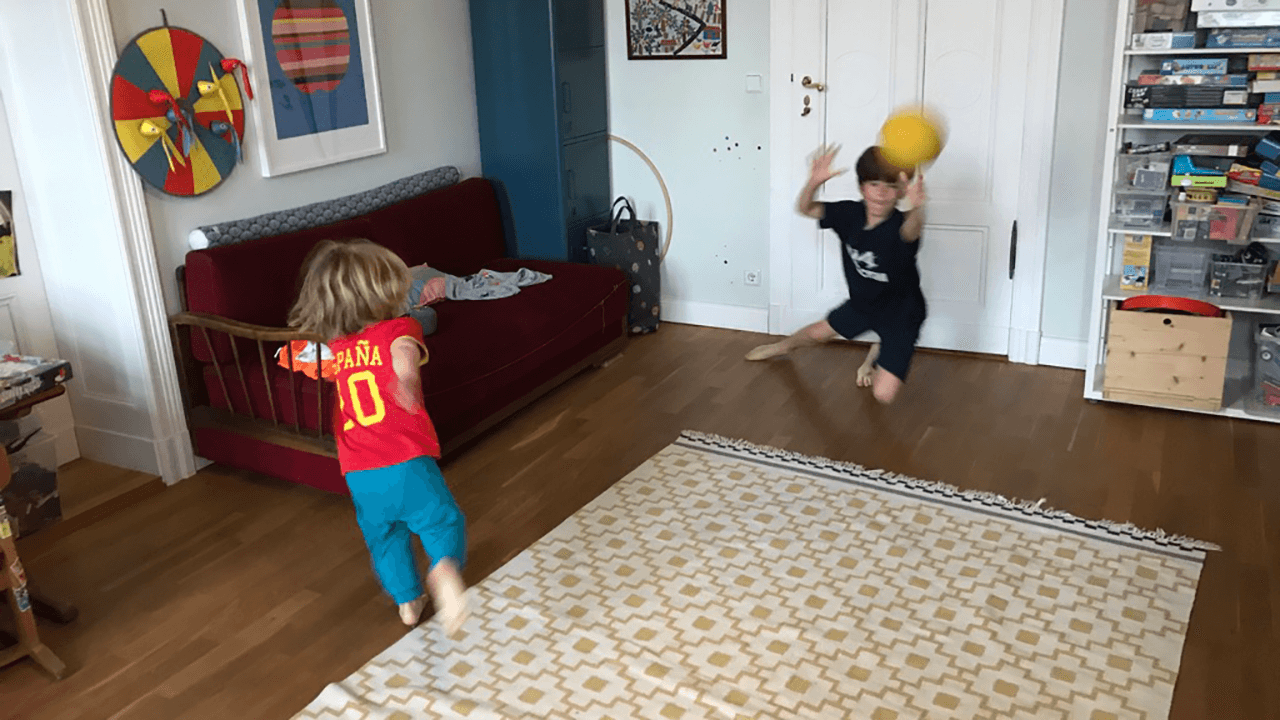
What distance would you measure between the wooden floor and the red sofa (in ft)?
0.45

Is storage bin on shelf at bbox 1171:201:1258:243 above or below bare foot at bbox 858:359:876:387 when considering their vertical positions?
above

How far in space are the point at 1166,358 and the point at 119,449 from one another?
12.4 ft

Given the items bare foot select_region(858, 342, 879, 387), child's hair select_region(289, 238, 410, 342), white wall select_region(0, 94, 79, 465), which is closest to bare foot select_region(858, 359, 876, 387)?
bare foot select_region(858, 342, 879, 387)

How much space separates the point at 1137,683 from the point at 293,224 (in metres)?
3.16

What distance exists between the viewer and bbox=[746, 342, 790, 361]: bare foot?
14.5ft

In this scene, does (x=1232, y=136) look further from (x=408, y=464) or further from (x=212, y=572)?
(x=212, y=572)

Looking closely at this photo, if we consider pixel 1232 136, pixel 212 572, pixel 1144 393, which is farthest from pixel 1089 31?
pixel 212 572

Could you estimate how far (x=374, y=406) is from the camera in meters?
2.38

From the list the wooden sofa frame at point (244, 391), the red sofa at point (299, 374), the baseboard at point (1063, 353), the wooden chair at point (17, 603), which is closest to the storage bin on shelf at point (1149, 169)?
the baseboard at point (1063, 353)

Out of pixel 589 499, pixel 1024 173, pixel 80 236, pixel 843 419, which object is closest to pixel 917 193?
pixel 843 419

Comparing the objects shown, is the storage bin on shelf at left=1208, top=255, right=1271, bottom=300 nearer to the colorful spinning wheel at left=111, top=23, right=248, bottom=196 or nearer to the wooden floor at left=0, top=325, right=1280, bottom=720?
the wooden floor at left=0, top=325, right=1280, bottom=720

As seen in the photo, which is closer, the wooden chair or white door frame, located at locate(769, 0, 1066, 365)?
the wooden chair

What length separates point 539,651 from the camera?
2.50 meters

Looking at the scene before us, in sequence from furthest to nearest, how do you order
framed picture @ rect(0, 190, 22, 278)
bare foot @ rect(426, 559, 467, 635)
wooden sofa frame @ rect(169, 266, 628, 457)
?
framed picture @ rect(0, 190, 22, 278)
wooden sofa frame @ rect(169, 266, 628, 457)
bare foot @ rect(426, 559, 467, 635)
